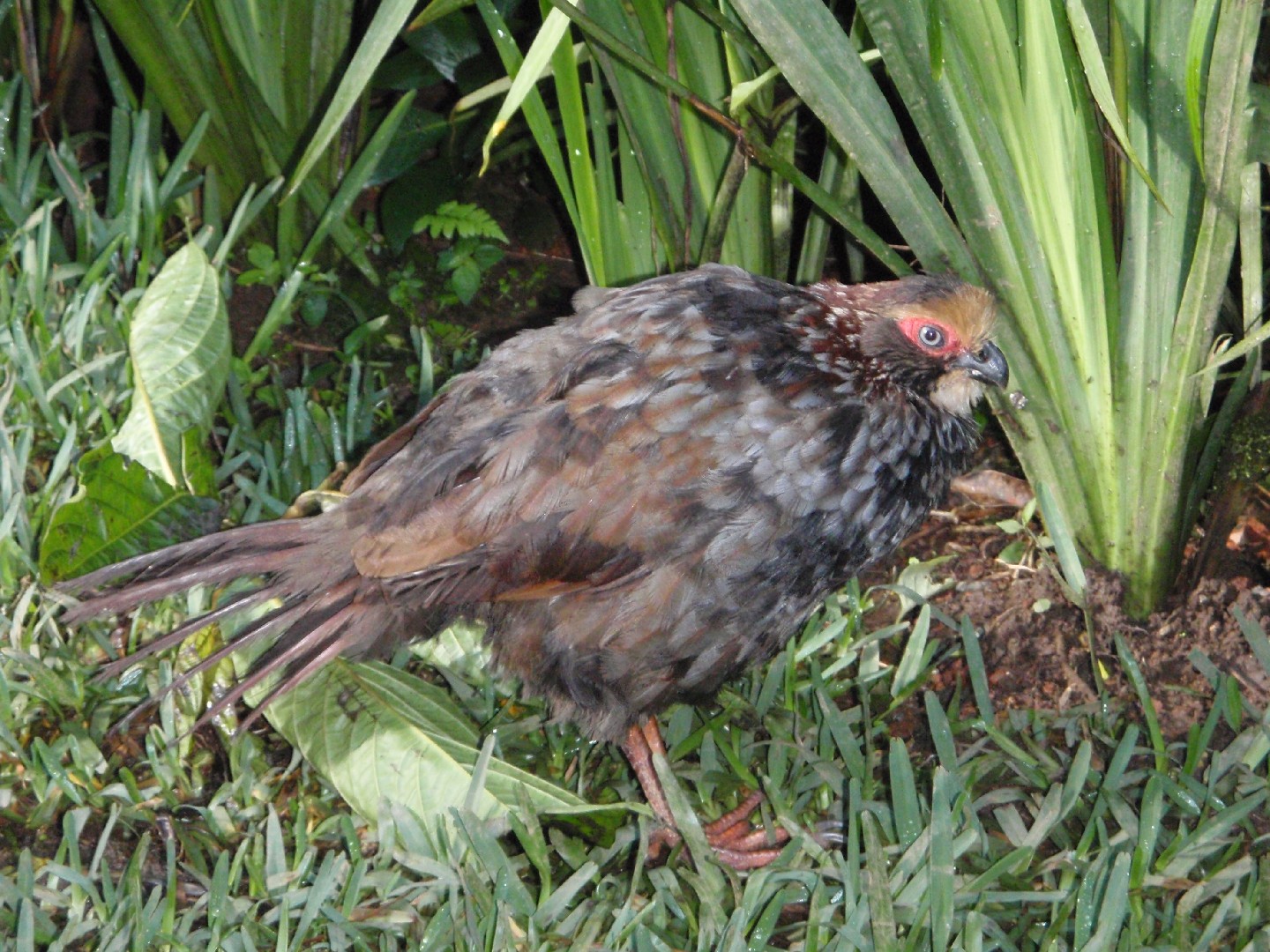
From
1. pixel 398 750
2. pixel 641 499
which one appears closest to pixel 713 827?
pixel 398 750

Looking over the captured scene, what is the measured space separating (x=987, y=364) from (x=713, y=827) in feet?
3.75

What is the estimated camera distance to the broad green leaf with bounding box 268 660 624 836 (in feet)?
9.25

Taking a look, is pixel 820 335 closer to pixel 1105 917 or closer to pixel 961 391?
pixel 961 391

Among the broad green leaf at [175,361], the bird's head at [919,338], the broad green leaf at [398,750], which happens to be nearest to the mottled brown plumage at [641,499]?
the bird's head at [919,338]

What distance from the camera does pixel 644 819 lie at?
9.53ft

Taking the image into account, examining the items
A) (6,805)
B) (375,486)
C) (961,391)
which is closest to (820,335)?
(961,391)

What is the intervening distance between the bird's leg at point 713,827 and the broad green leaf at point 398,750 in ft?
0.47

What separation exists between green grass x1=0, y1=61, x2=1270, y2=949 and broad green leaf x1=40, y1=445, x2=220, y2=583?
0.12 meters

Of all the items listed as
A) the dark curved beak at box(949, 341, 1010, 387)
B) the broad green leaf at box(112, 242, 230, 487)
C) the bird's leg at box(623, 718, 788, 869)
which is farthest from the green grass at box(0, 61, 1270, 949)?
the dark curved beak at box(949, 341, 1010, 387)

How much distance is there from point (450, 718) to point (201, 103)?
2183 mm

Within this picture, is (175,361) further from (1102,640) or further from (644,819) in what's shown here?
(1102,640)

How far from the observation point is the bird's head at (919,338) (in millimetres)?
2857

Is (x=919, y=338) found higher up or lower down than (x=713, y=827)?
higher up

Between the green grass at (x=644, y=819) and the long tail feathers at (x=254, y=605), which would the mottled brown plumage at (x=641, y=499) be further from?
the green grass at (x=644, y=819)
